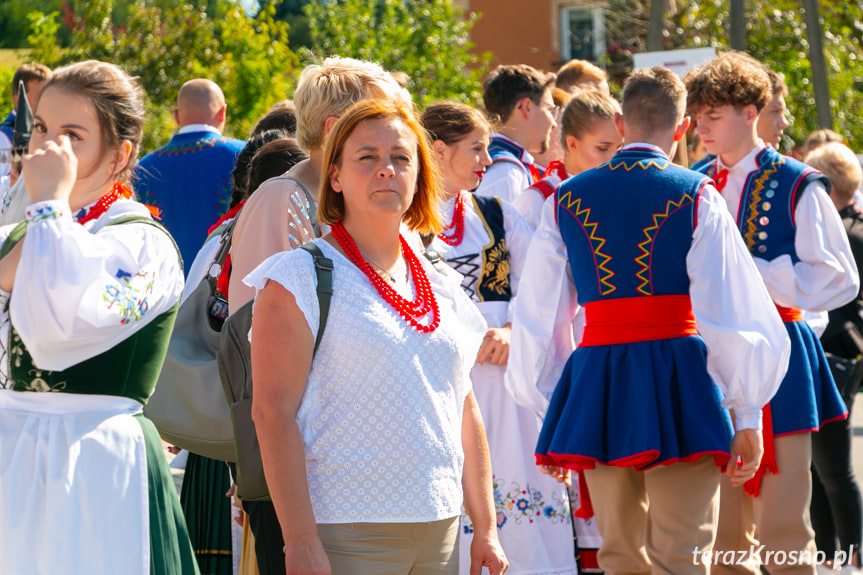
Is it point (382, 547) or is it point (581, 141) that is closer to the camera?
point (382, 547)

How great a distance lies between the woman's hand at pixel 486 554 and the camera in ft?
9.25

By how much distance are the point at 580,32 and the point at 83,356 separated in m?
24.2

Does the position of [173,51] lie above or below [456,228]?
above

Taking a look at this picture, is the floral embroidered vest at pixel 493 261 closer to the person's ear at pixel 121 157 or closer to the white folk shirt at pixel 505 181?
the white folk shirt at pixel 505 181

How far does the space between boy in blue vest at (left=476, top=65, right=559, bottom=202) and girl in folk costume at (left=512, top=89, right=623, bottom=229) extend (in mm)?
592

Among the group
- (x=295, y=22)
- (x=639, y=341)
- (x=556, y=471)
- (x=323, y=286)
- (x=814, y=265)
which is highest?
(x=295, y=22)

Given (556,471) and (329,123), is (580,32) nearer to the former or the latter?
(556,471)

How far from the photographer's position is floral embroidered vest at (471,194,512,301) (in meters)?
4.82

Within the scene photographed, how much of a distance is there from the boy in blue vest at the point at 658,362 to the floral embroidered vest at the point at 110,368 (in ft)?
5.48

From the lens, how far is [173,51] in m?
14.8

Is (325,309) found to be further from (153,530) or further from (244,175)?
(244,175)

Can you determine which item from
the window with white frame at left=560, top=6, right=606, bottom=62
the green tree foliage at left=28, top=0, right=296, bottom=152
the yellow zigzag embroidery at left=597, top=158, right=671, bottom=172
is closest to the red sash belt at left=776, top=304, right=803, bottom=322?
the yellow zigzag embroidery at left=597, top=158, right=671, bottom=172

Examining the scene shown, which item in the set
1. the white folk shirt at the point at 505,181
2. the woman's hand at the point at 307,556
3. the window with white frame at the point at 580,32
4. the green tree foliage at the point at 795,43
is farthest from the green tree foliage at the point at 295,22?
the woman's hand at the point at 307,556

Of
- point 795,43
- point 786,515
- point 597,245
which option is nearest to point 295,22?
point 795,43
